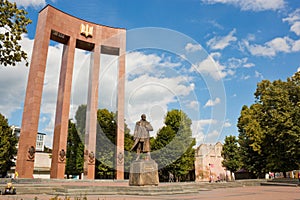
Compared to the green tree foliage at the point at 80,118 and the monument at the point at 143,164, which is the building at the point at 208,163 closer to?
the green tree foliage at the point at 80,118

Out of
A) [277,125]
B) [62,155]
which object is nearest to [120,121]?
A: [62,155]

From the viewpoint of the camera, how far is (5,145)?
31.6 m

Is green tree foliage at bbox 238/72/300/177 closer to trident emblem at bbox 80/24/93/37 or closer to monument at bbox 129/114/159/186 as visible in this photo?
monument at bbox 129/114/159/186

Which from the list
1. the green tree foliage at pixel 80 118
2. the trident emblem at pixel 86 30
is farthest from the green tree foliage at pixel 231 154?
the trident emblem at pixel 86 30

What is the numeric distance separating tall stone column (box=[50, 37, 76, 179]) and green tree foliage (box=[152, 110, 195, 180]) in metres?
13.2

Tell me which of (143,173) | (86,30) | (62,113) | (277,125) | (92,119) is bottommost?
(143,173)

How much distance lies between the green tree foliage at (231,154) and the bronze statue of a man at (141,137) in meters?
31.4

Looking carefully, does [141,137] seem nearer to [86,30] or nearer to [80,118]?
[86,30]

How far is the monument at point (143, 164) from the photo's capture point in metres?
13.1

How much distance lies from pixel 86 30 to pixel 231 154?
3019cm

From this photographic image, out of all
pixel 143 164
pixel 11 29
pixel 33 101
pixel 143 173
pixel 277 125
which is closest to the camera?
pixel 11 29

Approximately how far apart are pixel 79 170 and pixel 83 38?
58.3 ft

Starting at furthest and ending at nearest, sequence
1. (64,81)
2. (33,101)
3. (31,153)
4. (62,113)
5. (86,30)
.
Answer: (86,30), (64,81), (62,113), (33,101), (31,153)

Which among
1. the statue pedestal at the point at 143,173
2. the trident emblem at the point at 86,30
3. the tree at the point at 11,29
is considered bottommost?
the statue pedestal at the point at 143,173
